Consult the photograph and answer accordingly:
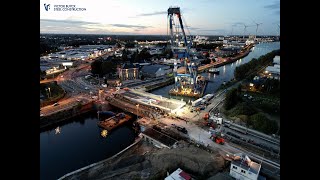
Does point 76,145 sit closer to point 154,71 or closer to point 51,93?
point 51,93

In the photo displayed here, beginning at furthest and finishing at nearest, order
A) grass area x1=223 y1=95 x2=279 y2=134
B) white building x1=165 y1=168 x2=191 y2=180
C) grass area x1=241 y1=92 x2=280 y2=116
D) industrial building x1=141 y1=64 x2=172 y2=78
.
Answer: industrial building x1=141 y1=64 x2=172 y2=78
grass area x1=241 y1=92 x2=280 y2=116
grass area x1=223 y1=95 x2=279 y2=134
white building x1=165 y1=168 x2=191 y2=180

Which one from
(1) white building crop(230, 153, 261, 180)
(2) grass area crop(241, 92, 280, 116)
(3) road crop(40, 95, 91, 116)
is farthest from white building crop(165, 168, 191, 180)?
(3) road crop(40, 95, 91, 116)

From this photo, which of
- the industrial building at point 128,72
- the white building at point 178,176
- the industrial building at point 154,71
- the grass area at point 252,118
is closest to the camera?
the white building at point 178,176

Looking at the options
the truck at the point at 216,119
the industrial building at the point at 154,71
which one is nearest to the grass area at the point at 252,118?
the truck at the point at 216,119

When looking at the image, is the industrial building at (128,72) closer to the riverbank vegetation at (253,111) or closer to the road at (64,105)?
the road at (64,105)

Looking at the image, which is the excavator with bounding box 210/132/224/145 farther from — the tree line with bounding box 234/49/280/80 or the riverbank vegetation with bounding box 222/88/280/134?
the tree line with bounding box 234/49/280/80
